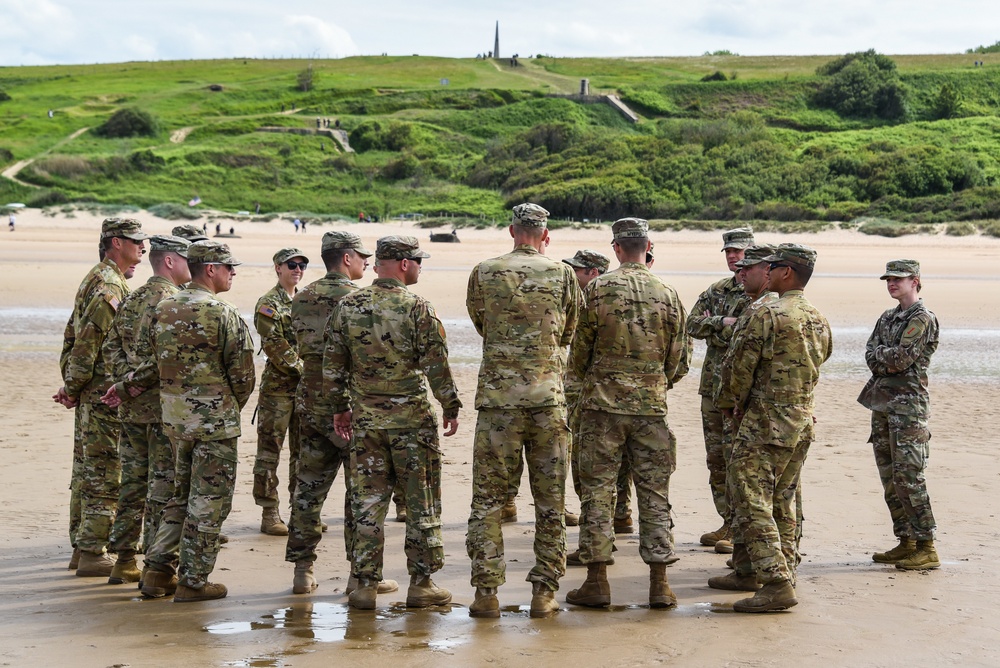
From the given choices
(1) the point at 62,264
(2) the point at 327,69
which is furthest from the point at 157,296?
(2) the point at 327,69

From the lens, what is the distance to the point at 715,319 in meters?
7.76

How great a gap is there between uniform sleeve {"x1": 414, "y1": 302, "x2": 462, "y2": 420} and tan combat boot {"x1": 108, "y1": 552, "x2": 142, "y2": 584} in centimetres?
228

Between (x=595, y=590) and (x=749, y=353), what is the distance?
166 cm

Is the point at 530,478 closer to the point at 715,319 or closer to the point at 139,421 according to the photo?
the point at 715,319

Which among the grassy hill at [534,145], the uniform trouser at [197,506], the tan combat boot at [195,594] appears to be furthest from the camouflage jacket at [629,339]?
the grassy hill at [534,145]

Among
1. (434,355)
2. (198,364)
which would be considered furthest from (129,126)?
(434,355)

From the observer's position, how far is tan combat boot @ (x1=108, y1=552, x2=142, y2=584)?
22.3ft

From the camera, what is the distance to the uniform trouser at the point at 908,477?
24.0 feet

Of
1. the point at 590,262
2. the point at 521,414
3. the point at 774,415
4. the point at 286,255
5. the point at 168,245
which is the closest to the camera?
the point at 521,414

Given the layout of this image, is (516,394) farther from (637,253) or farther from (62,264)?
(62,264)

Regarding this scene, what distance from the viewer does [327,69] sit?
119188mm

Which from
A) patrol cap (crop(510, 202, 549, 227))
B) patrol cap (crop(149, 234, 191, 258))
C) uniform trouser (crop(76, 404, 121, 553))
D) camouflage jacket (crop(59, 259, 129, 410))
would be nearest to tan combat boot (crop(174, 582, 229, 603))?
uniform trouser (crop(76, 404, 121, 553))

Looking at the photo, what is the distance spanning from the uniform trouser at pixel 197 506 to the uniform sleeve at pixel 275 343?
1457 millimetres

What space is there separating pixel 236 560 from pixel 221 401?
149cm
